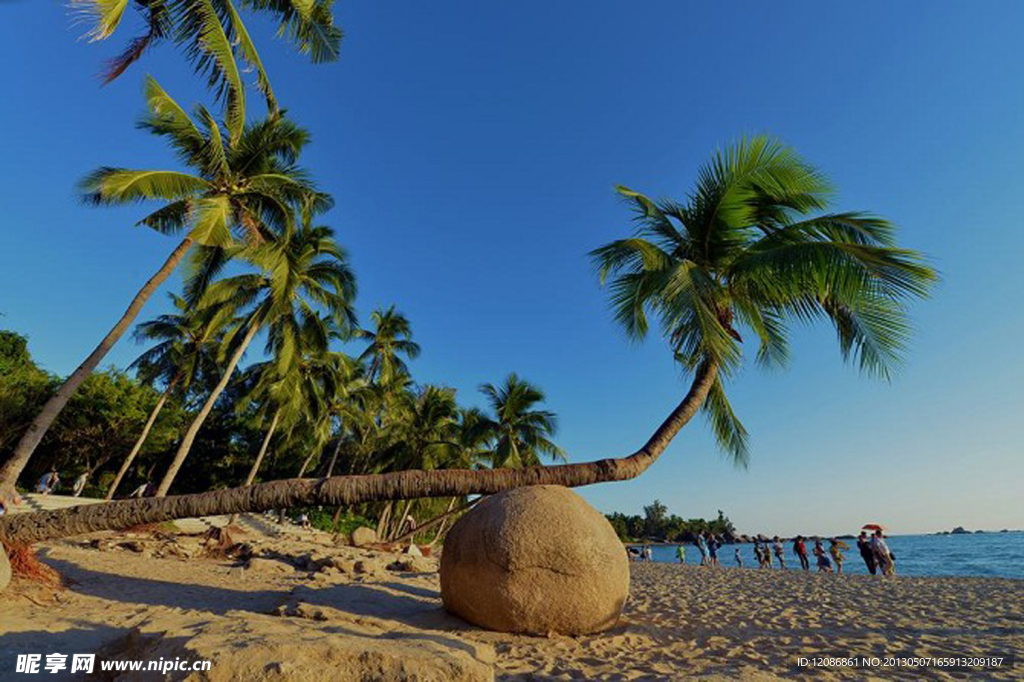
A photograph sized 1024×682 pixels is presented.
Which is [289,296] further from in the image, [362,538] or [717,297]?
[717,297]

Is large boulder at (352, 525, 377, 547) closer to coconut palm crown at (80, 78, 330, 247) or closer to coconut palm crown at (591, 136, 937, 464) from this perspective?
coconut palm crown at (80, 78, 330, 247)

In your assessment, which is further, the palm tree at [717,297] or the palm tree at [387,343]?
the palm tree at [387,343]

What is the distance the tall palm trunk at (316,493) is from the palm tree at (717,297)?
1cm

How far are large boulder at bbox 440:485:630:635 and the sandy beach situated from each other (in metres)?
0.24

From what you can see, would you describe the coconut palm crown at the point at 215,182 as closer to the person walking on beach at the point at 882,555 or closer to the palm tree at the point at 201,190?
the palm tree at the point at 201,190

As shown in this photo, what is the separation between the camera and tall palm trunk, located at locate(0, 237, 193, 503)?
8.59m

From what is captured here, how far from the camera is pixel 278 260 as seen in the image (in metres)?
16.4

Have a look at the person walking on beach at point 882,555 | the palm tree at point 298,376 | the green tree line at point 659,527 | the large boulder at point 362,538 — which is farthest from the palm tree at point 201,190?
the green tree line at point 659,527

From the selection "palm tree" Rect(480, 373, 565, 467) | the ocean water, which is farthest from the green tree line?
"palm tree" Rect(480, 373, 565, 467)

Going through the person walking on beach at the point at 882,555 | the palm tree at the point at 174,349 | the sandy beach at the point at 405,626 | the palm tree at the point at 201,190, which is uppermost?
the palm tree at the point at 174,349

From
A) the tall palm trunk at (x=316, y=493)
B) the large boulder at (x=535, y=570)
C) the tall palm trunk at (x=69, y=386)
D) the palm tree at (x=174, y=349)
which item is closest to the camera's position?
the tall palm trunk at (x=316, y=493)

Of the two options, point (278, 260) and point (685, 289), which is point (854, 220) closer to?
point (685, 289)

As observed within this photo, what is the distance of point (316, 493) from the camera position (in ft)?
20.4

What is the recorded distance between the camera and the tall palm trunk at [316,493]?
6.18 m
